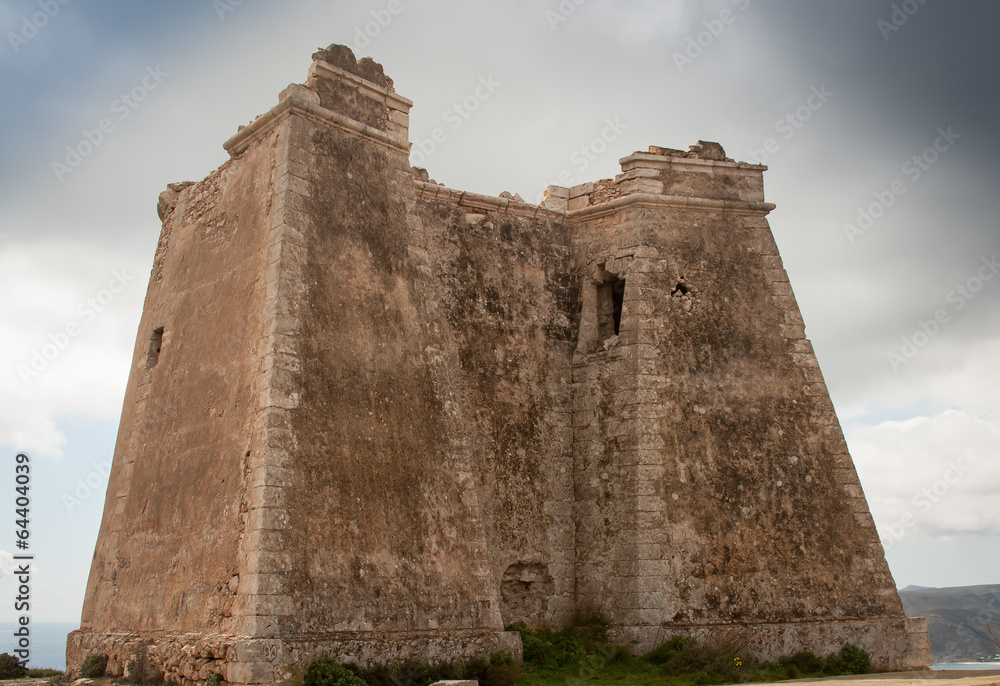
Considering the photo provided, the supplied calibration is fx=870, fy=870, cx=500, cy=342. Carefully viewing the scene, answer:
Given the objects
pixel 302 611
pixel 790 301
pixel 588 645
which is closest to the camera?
pixel 302 611

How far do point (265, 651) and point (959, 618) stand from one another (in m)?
25.0

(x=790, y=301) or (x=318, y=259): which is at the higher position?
(x=790, y=301)

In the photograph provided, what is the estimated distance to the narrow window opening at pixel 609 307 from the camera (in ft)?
40.9

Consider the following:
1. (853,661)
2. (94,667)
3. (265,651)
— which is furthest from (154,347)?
(853,661)

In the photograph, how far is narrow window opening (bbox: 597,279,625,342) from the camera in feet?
40.9

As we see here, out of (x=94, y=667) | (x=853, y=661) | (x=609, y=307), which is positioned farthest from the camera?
(x=609, y=307)

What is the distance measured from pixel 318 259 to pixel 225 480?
8.01ft

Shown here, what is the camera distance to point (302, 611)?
759cm

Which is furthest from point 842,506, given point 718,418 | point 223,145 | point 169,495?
point 223,145

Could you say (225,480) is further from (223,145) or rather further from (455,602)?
(223,145)

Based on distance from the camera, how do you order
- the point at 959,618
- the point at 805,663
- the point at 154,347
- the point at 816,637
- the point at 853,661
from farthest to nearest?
the point at 959,618
the point at 154,347
the point at 816,637
the point at 853,661
the point at 805,663

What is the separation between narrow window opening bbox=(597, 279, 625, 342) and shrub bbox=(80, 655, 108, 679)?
7295 millimetres

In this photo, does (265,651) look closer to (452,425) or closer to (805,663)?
(452,425)

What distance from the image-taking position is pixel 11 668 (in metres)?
10.6
